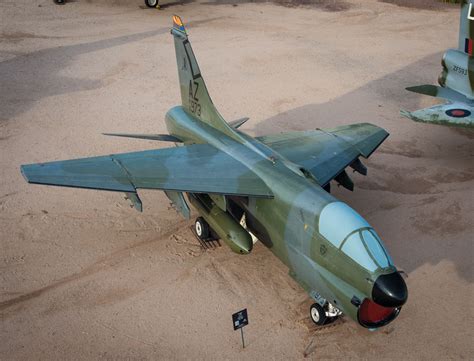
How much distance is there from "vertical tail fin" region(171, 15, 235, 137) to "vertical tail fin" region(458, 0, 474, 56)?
36.3ft

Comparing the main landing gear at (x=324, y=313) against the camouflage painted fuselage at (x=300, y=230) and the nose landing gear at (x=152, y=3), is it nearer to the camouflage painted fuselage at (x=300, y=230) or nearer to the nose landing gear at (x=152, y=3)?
the camouflage painted fuselage at (x=300, y=230)

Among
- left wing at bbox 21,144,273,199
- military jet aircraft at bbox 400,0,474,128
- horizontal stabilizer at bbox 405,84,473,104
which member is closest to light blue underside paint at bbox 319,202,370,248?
left wing at bbox 21,144,273,199

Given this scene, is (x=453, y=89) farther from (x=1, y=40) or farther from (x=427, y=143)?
(x=1, y=40)

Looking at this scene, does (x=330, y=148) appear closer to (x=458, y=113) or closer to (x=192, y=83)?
(x=192, y=83)

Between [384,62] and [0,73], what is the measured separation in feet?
70.0

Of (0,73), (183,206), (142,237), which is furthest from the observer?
(0,73)

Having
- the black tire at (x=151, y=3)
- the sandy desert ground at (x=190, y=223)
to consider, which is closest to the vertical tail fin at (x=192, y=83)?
the sandy desert ground at (x=190, y=223)

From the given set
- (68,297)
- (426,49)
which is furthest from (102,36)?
(68,297)

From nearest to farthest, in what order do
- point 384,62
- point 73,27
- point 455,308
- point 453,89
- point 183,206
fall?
point 455,308, point 183,206, point 453,89, point 384,62, point 73,27

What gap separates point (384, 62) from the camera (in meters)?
30.0

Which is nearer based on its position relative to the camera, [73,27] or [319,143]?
[319,143]

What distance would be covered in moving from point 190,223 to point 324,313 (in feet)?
18.9

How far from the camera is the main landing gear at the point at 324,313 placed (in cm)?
1271

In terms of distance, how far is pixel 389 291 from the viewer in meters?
10.4
